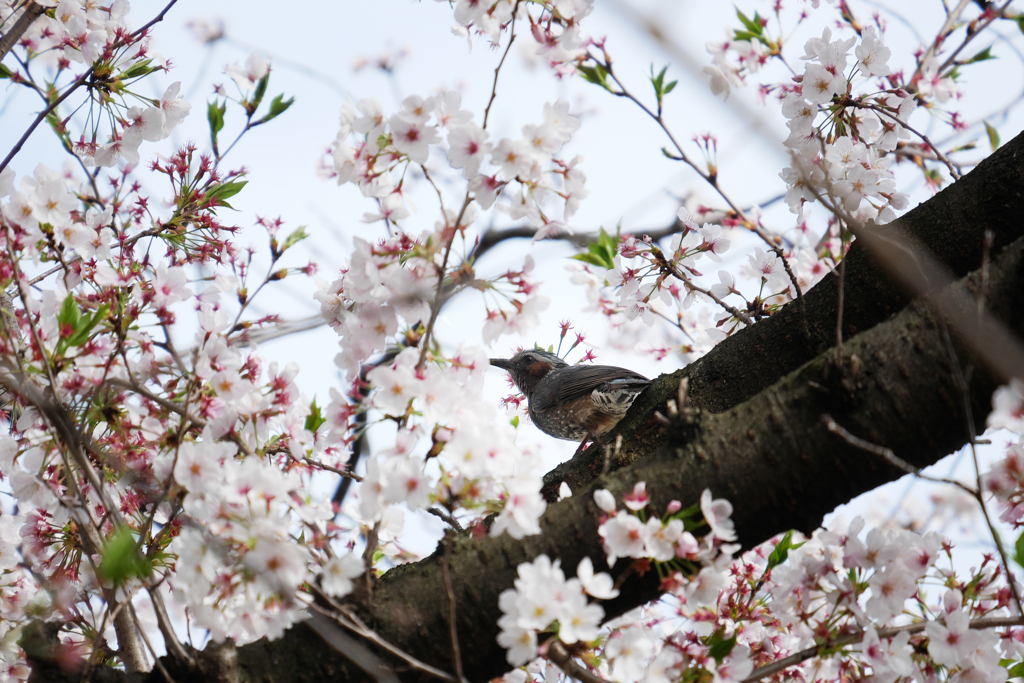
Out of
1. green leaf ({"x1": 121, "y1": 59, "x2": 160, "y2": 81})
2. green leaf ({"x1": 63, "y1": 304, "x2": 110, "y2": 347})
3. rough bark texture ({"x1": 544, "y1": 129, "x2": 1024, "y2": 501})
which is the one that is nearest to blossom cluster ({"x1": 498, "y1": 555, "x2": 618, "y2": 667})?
rough bark texture ({"x1": 544, "y1": 129, "x2": 1024, "y2": 501})

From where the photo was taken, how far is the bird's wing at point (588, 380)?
3616 mm

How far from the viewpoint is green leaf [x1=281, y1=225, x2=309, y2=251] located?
9.76 ft

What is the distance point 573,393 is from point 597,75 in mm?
1753

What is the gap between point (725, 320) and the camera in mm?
3020

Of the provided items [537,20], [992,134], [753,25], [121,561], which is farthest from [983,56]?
[121,561]

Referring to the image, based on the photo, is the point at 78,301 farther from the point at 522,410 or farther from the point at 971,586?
the point at 971,586

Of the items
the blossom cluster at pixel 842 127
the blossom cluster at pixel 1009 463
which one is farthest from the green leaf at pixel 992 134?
the blossom cluster at pixel 1009 463

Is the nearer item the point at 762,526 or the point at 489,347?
the point at 762,526

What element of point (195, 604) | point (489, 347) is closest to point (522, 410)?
point (489, 347)

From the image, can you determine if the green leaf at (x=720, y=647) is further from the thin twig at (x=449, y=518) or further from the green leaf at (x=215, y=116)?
the green leaf at (x=215, y=116)

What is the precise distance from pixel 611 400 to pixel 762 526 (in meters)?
1.98

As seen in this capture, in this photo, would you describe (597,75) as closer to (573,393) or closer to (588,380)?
(588,380)

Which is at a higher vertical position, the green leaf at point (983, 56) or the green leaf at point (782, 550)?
the green leaf at point (983, 56)

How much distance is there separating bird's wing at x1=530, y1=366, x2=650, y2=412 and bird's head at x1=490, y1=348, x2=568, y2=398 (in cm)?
29
